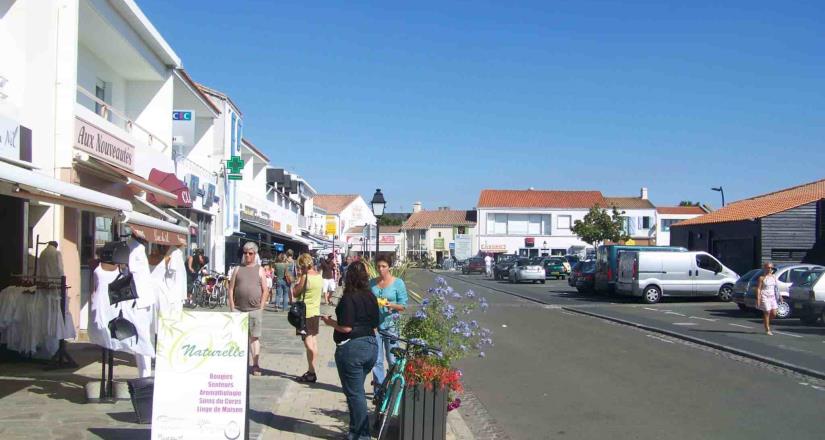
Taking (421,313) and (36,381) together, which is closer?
(421,313)

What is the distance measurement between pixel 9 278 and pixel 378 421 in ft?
21.0

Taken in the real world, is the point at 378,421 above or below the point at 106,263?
below

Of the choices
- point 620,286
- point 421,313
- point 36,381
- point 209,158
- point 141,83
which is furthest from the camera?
point 620,286

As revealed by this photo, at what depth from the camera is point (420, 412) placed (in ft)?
21.4

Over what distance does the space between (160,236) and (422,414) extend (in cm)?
451

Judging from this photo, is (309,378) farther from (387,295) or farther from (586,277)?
(586,277)

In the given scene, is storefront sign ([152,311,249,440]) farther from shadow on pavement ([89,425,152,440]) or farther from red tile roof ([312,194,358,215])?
red tile roof ([312,194,358,215])

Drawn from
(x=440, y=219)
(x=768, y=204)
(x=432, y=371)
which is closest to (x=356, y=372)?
(x=432, y=371)

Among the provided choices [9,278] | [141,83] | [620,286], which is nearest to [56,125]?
[9,278]

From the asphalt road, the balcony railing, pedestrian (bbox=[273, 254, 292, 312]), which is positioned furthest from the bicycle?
pedestrian (bbox=[273, 254, 292, 312])

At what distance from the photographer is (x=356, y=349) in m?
6.46

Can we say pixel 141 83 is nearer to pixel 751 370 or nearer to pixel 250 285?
pixel 250 285

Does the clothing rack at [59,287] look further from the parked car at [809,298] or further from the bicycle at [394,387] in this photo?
the parked car at [809,298]

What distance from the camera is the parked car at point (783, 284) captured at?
2009 cm
